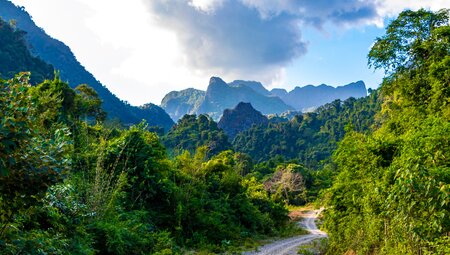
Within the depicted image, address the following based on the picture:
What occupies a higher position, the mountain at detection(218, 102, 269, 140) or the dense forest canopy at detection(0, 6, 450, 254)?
the mountain at detection(218, 102, 269, 140)

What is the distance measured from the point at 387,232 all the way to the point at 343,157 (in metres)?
4.32

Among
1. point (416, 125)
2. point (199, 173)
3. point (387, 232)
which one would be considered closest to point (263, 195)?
point (199, 173)

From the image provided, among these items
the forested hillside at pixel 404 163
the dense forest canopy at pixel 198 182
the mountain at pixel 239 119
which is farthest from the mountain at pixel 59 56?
the forested hillside at pixel 404 163

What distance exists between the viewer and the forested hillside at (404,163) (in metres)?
3.97

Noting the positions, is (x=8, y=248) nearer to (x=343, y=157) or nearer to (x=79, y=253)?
(x=79, y=253)

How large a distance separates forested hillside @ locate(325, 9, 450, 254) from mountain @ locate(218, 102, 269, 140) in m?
118

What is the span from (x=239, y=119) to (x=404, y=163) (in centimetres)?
12995

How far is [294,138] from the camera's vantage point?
10200 cm

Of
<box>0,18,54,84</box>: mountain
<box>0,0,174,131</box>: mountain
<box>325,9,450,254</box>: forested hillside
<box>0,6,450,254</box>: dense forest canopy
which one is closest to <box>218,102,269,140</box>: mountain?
<box>0,0,174,131</box>: mountain

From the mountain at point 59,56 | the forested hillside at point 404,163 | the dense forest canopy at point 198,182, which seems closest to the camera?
the dense forest canopy at point 198,182

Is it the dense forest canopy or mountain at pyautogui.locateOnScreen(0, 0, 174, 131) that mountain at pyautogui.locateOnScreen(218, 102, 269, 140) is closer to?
mountain at pyautogui.locateOnScreen(0, 0, 174, 131)

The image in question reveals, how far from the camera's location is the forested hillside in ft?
13.0

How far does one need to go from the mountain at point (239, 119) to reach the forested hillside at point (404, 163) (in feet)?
386

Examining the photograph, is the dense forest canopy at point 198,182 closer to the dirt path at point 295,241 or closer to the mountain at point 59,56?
the dirt path at point 295,241
